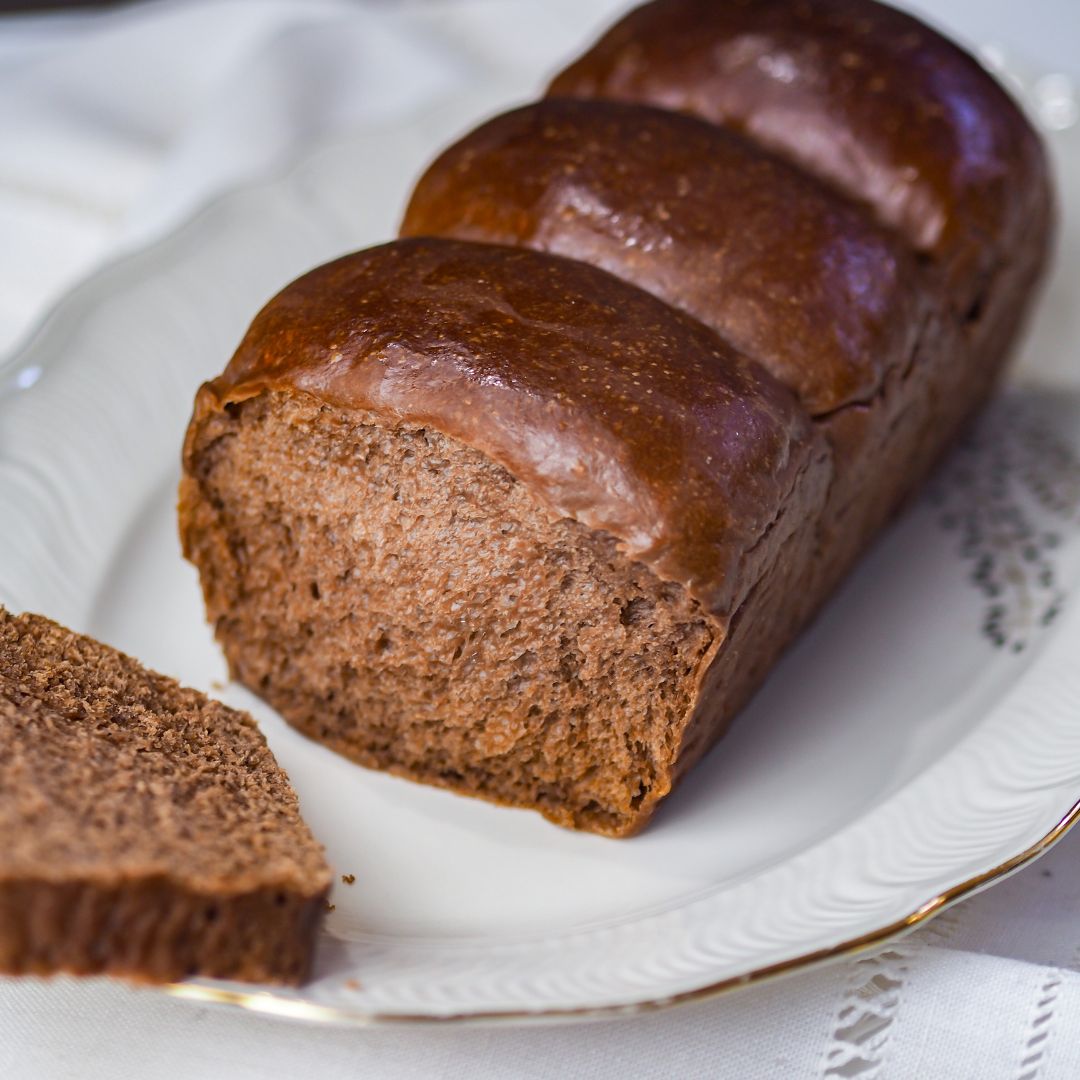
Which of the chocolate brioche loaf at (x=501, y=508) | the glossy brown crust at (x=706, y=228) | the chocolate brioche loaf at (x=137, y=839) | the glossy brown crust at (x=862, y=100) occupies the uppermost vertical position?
the glossy brown crust at (x=862, y=100)

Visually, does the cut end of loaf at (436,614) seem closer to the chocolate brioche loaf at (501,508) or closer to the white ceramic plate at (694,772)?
the chocolate brioche loaf at (501,508)

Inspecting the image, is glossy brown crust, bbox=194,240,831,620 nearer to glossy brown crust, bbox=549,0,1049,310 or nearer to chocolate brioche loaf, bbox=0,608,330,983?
chocolate brioche loaf, bbox=0,608,330,983

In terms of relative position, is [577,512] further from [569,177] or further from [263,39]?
[263,39]

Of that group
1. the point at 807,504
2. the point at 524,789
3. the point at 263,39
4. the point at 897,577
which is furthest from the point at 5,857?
the point at 263,39

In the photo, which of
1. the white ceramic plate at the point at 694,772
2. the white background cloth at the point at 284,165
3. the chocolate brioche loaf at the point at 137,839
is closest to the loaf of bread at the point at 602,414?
the white ceramic plate at the point at 694,772

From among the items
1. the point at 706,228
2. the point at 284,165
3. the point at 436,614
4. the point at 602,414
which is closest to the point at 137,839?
the point at 436,614

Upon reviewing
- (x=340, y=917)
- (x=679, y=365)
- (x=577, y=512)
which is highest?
(x=679, y=365)
